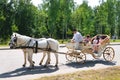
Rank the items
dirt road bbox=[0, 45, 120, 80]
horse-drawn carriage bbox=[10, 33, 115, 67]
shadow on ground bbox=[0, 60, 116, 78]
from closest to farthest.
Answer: dirt road bbox=[0, 45, 120, 80]
shadow on ground bbox=[0, 60, 116, 78]
horse-drawn carriage bbox=[10, 33, 115, 67]

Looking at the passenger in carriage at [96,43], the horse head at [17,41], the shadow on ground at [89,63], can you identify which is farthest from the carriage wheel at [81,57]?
the horse head at [17,41]

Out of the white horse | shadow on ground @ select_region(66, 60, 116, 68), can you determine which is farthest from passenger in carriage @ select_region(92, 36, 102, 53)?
the white horse

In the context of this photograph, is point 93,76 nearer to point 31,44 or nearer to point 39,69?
point 39,69

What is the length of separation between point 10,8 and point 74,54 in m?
53.5

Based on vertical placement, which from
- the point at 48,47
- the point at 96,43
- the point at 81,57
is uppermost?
the point at 96,43

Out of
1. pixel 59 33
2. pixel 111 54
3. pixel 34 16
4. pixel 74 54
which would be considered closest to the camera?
pixel 74 54

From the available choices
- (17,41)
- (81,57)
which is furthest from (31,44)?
(81,57)

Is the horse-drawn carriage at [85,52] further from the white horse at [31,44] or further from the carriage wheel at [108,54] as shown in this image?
the white horse at [31,44]

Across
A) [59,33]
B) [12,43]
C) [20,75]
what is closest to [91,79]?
[20,75]

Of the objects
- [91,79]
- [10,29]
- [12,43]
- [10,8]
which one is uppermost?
[10,8]

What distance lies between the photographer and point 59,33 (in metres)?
88.3

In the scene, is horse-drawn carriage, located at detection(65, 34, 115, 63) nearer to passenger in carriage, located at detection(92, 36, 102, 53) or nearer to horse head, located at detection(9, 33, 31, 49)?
passenger in carriage, located at detection(92, 36, 102, 53)

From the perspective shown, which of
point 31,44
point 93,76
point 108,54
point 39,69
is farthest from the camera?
point 108,54

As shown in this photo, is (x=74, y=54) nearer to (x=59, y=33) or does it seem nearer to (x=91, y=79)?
(x=91, y=79)
